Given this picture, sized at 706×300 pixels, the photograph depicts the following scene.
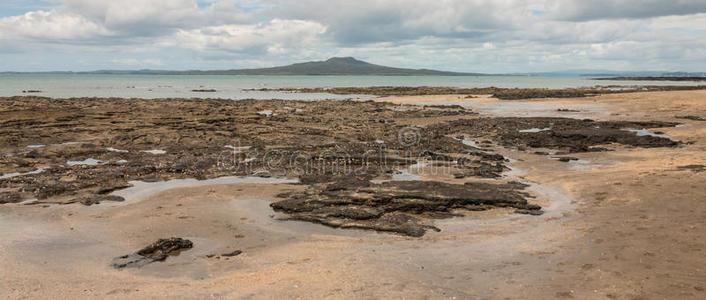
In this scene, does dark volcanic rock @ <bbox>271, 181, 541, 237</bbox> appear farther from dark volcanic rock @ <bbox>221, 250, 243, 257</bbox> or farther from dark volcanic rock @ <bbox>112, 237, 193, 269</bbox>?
dark volcanic rock @ <bbox>112, 237, 193, 269</bbox>

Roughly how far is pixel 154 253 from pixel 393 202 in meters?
5.45

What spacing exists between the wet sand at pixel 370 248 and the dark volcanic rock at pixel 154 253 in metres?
0.22

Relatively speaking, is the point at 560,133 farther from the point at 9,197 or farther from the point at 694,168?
the point at 9,197

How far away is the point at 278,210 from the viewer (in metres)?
11.2

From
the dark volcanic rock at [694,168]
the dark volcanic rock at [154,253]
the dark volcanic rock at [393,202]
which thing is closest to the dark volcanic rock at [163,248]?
the dark volcanic rock at [154,253]

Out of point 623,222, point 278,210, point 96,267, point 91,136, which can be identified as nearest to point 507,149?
point 623,222

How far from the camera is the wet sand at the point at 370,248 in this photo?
22.5 feet

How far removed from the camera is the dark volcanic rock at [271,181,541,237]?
10172 millimetres

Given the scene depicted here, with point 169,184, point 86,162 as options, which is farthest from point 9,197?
point 86,162

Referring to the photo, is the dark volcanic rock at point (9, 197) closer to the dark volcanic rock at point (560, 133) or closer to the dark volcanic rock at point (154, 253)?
the dark volcanic rock at point (154, 253)

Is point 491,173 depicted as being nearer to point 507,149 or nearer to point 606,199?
point 606,199

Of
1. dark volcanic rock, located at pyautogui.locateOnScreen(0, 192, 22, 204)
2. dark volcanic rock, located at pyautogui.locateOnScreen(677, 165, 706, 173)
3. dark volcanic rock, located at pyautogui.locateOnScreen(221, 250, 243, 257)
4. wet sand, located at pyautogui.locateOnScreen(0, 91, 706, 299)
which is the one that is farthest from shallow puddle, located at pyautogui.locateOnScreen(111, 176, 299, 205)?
dark volcanic rock, located at pyautogui.locateOnScreen(677, 165, 706, 173)

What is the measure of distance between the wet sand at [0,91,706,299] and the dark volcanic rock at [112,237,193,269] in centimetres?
22

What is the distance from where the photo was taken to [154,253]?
27.6 ft
